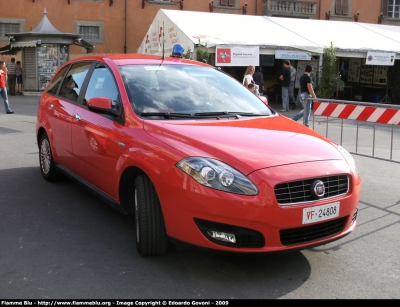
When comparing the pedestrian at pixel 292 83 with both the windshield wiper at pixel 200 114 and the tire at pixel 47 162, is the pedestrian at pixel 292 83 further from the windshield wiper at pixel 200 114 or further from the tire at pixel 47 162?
the windshield wiper at pixel 200 114

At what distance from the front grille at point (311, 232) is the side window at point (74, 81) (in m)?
3.05

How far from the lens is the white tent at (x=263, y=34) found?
17656 mm

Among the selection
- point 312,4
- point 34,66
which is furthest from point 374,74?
point 34,66

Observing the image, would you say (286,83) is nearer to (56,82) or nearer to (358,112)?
(358,112)

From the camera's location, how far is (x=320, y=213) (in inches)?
143

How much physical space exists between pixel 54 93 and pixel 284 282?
13.3 feet

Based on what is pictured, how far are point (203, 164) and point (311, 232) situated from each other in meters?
0.95

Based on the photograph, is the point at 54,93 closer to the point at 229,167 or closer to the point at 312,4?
the point at 229,167

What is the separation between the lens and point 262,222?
11.3 feet

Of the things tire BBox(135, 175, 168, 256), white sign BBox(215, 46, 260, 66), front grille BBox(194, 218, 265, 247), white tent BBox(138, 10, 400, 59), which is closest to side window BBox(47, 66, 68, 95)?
tire BBox(135, 175, 168, 256)

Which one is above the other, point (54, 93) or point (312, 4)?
point (312, 4)

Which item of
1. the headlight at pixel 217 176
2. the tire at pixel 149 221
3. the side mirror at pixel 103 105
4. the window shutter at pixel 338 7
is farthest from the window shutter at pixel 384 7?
the headlight at pixel 217 176

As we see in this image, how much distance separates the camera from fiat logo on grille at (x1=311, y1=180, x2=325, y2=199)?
3.58 meters

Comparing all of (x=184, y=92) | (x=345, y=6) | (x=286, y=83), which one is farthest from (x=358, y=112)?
(x=345, y=6)
